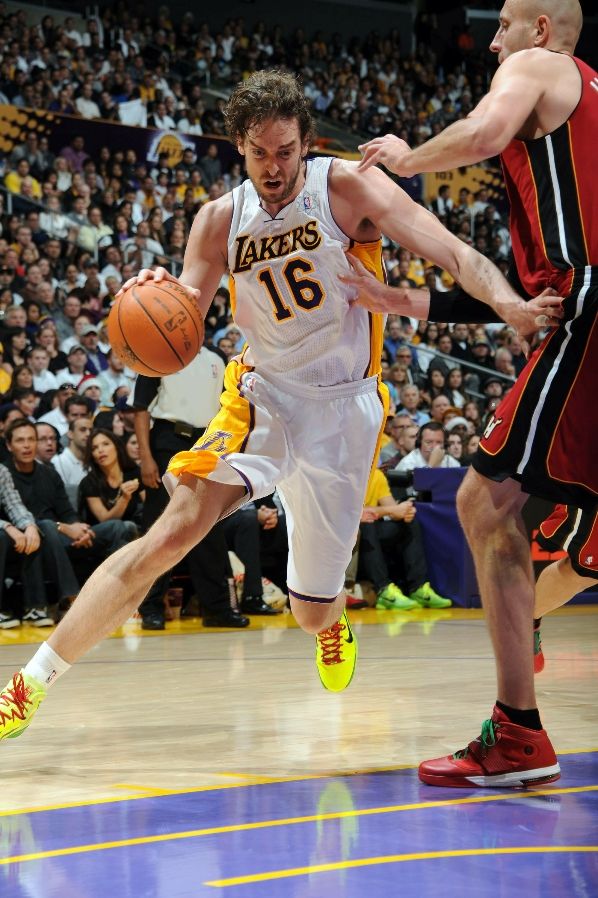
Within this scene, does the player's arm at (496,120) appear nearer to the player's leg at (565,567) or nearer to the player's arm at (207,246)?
the player's arm at (207,246)

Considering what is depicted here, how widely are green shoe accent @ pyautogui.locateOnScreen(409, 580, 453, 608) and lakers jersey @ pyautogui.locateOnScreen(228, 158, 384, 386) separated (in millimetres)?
5765

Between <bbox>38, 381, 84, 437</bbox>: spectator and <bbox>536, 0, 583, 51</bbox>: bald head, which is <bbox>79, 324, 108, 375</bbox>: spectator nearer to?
<bbox>38, 381, 84, 437</bbox>: spectator

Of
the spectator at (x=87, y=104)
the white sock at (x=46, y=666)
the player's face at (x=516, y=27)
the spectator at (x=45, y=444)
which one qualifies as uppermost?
the spectator at (x=87, y=104)

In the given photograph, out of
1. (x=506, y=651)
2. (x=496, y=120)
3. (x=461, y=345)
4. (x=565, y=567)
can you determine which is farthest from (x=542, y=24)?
(x=461, y=345)

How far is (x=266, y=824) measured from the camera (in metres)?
3.19

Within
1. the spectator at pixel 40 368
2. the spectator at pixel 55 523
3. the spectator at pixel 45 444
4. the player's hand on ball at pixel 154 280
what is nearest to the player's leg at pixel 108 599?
the player's hand on ball at pixel 154 280

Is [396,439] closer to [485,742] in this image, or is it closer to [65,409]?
[65,409]

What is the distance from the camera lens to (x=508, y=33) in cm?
373

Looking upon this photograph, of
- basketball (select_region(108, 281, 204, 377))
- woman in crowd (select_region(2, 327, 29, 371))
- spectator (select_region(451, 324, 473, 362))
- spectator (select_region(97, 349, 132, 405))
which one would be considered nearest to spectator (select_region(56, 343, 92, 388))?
spectator (select_region(97, 349, 132, 405))

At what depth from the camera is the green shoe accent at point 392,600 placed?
9820 mm

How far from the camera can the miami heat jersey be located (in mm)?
3514

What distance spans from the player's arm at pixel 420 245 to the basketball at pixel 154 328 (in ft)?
2.00

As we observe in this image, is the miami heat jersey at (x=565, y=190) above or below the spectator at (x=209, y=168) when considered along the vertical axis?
below

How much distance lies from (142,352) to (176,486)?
0.50 meters
